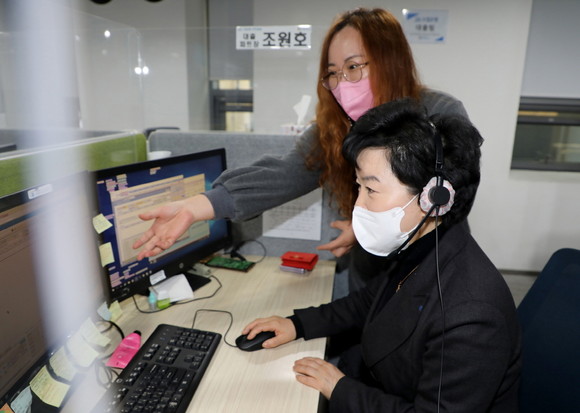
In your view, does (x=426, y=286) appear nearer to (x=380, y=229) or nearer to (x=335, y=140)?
(x=380, y=229)

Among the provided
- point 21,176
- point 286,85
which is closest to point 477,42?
point 286,85

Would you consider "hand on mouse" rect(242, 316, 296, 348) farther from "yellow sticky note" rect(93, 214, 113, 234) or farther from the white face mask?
"yellow sticky note" rect(93, 214, 113, 234)

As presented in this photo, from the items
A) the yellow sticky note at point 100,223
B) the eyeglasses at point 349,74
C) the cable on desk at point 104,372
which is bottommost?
the cable on desk at point 104,372

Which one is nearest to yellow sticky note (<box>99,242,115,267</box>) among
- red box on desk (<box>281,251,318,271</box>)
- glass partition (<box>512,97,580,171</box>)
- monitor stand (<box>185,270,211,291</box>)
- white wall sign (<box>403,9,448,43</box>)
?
monitor stand (<box>185,270,211,291</box>)

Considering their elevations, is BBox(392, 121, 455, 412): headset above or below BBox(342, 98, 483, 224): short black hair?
below

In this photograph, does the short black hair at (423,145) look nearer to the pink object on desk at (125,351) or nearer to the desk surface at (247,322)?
the desk surface at (247,322)

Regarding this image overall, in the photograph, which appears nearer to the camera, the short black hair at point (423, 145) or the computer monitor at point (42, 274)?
the computer monitor at point (42, 274)

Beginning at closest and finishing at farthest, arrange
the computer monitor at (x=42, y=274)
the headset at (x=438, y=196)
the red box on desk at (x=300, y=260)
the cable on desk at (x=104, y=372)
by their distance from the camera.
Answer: the computer monitor at (x=42, y=274), the headset at (x=438, y=196), the cable on desk at (x=104, y=372), the red box on desk at (x=300, y=260)

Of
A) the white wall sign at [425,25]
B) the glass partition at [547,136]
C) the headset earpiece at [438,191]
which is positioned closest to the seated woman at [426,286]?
the headset earpiece at [438,191]

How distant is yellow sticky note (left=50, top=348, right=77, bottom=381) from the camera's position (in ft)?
2.62

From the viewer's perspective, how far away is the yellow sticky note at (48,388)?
0.72 metres

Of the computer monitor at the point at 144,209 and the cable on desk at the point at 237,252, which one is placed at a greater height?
the computer monitor at the point at 144,209

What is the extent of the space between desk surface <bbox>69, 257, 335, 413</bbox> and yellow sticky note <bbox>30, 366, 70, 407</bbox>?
0.04 meters

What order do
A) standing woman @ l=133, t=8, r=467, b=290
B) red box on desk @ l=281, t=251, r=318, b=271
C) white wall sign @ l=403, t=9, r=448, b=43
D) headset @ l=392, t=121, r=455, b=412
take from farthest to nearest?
white wall sign @ l=403, t=9, r=448, b=43 → red box on desk @ l=281, t=251, r=318, b=271 → standing woman @ l=133, t=8, r=467, b=290 → headset @ l=392, t=121, r=455, b=412
